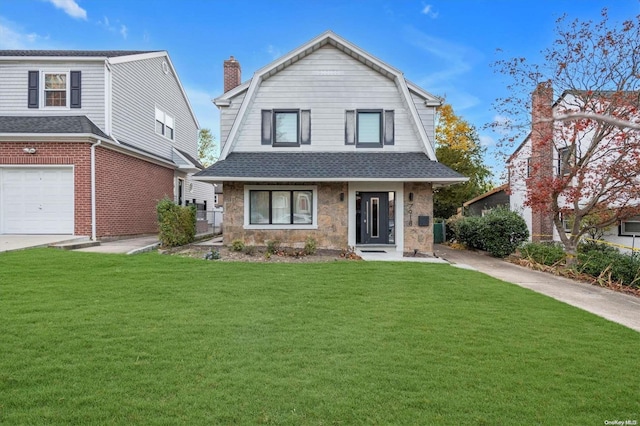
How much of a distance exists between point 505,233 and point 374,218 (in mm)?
5335

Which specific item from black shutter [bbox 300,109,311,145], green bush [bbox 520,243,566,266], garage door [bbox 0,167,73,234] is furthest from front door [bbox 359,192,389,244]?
garage door [bbox 0,167,73,234]

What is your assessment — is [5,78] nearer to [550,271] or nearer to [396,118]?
[396,118]

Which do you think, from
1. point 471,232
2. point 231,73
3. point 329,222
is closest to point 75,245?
point 329,222

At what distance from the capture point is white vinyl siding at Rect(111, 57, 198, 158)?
50.0 feet

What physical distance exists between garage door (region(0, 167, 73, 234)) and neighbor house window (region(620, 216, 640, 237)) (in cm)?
2139

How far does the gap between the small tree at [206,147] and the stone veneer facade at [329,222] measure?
30.7 metres

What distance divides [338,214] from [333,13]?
9.53 m

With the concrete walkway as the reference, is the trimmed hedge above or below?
above

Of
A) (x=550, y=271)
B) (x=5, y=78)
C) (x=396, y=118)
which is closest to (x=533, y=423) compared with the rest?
(x=550, y=271)

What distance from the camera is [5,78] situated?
14.2 meters

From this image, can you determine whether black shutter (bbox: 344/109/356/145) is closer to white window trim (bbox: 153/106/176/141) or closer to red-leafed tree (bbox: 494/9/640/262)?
red-leafed tree (bbox: 494/9/640/262)

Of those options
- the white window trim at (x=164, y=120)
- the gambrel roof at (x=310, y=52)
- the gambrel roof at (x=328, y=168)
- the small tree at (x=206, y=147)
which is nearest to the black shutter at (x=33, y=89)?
the white window trim at (x=164, y=120)

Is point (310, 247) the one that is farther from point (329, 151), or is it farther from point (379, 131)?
point (379, 131)

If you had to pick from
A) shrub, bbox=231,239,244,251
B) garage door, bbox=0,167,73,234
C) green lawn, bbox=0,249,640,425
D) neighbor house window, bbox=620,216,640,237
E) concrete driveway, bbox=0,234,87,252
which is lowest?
green lawn, bbox=0,249,640,425
